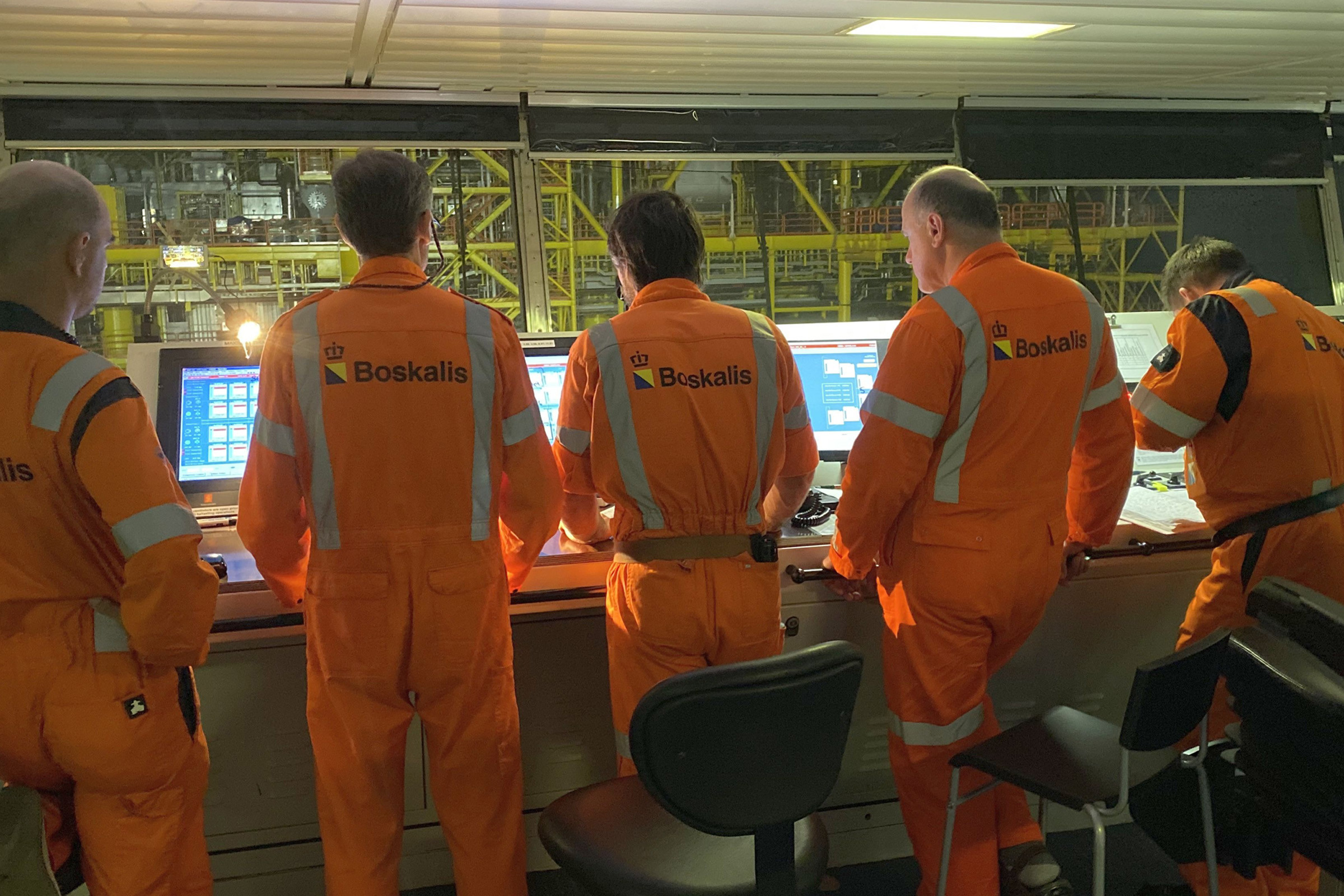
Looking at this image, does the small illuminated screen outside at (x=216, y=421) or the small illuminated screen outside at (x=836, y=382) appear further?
the small illuminated screen outside at (x=836, y=382)

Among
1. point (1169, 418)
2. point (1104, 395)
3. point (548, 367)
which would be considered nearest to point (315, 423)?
point (548, 367)

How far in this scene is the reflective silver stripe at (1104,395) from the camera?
2.04 meters

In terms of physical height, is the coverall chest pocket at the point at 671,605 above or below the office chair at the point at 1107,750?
above

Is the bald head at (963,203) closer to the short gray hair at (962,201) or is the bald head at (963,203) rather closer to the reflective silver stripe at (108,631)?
the short gray hair at (962,201)

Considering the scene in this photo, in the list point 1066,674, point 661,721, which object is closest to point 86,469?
point 661,721

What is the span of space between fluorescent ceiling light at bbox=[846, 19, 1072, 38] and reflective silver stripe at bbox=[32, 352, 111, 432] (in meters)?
1.99

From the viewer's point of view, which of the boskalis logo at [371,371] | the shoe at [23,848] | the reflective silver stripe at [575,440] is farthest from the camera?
the reflective silver stripe at [575,440]

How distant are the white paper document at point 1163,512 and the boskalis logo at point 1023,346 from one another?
695 mm

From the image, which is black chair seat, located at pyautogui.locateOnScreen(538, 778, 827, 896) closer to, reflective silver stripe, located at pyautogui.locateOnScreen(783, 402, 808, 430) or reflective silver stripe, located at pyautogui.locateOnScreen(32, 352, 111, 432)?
reflective silver stripe, located at pyautogui.locateOnScreen(783, 402, 808, 430)

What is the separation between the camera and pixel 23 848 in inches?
Result: 50.7

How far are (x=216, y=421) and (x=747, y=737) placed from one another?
1817 millimetres

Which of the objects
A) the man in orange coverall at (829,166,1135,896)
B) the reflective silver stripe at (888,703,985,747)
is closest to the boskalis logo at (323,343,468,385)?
the man in orange coverall at (829,166,1135,896)

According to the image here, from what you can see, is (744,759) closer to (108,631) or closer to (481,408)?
(481,408)

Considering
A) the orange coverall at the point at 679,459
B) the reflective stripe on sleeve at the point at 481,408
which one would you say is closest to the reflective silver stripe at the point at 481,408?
the reflective stripe on sleeve at the point at 481,408
